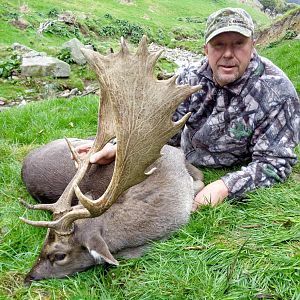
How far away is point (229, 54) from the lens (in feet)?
14.6

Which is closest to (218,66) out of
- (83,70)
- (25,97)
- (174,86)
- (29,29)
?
(174,86)

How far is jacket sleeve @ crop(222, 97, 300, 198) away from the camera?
4.49 metres

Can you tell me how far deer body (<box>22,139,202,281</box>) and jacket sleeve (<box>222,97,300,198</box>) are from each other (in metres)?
0.48

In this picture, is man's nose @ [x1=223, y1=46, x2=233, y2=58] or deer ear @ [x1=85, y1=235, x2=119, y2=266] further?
man's nose @ [x1=223, y1=46, x2=233, y2=58]

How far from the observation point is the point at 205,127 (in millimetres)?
5062

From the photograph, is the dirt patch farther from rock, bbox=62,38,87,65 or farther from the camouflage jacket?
the camouflage jacket

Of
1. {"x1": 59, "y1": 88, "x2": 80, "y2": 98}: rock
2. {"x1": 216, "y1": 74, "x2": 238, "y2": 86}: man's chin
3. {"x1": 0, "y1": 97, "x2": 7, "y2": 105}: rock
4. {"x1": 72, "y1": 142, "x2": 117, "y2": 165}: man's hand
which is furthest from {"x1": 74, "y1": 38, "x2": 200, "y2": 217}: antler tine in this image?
{"x1": 59, "y1": 88, "x2": 80, "y2": 98}: rock

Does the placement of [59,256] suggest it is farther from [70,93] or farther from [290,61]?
[290,61]

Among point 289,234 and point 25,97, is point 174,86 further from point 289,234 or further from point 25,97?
point 25,97

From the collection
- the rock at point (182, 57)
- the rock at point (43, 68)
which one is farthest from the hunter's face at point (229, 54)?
the rock at point (182, 57)

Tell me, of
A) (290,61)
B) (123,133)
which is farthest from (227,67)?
(290,61)

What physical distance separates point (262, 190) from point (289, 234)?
807 mm

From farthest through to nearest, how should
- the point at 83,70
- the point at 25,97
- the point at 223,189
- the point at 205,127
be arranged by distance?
1. the point at 83,70
2. the point at 25,97
3. the point at 205,127
4. the point at 223,189

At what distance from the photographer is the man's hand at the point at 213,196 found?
14.5 feet
